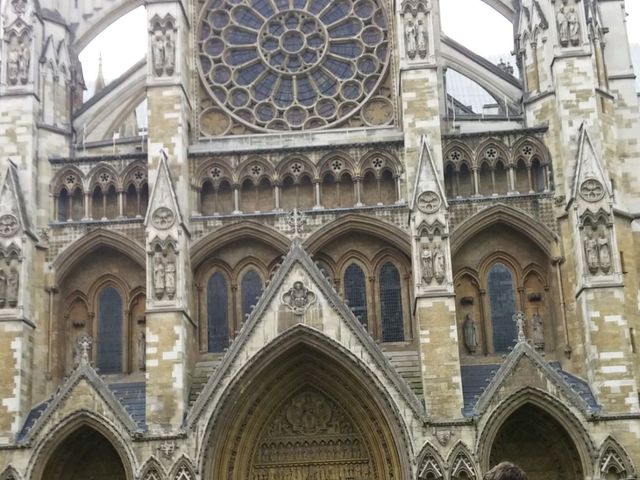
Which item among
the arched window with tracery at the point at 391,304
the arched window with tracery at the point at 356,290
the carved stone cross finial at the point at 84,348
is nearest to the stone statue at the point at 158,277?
the carved stone cross finial at the point at 84,348

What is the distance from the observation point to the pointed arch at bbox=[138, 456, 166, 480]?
23.0 m

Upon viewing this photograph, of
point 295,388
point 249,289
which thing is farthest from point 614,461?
point 249,289

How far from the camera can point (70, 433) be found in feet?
77.7

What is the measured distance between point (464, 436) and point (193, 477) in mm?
6238

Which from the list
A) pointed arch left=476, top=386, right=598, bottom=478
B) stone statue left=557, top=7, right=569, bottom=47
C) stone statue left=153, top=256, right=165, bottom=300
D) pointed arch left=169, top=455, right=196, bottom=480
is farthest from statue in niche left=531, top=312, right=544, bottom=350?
stone statue left=153, top=256, right=165, bottom=300

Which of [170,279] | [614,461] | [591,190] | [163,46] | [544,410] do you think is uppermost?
[163,46]

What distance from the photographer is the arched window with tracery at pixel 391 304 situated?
2566cm

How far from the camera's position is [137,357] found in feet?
84.8

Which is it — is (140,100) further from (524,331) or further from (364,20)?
(524,331)

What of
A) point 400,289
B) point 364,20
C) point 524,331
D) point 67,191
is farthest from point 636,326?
point 67,191

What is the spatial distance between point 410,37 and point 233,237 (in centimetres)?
692

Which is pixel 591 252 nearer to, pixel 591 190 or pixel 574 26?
pixel 591 190

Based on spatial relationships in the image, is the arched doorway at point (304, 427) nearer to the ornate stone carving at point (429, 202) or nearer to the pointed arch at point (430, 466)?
the pointed arch at point (430, 466)

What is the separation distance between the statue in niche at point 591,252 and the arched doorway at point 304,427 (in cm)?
603
